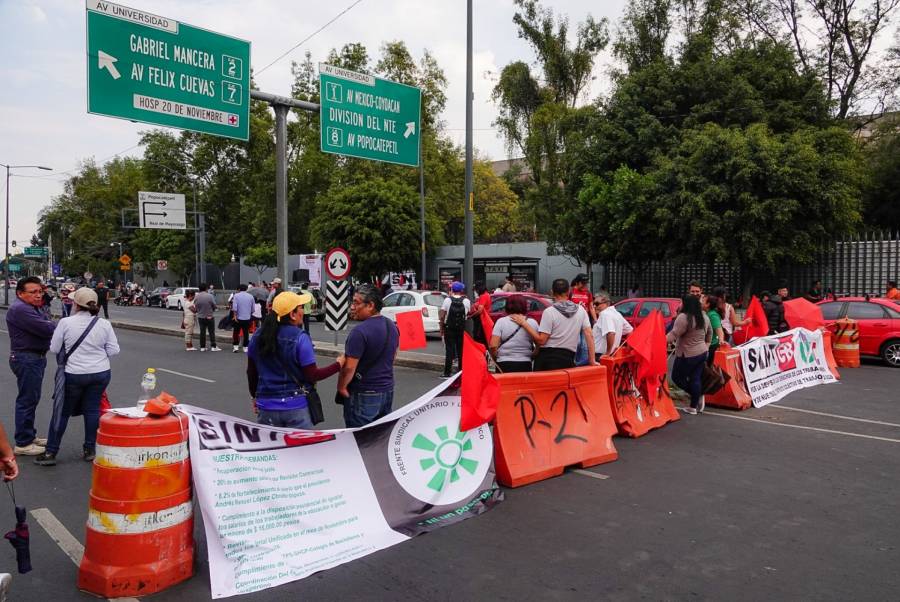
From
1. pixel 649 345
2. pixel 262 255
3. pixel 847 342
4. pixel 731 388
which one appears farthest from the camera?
pixel 262 255

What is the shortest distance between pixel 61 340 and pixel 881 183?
97.3 ft

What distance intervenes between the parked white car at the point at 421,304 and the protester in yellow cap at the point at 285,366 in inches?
554

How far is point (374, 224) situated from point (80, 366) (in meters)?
26.3

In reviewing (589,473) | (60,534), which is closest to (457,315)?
(589,473)

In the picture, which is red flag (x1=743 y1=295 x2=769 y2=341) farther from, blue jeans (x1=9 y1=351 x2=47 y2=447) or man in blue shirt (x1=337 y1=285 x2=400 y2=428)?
blue jeans (x1=9 y1=351 x2=47 y2=447)

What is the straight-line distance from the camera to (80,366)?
6.29 metres

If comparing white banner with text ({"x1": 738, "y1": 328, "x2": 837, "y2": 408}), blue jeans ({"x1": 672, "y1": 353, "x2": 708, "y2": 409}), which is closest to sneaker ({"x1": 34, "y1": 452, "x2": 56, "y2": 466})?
blue jeans ({"x1": 672, "y1": 353, "x2": 708, "y2": 409})

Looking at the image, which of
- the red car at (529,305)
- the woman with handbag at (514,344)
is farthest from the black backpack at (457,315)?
the red car at (529,305)

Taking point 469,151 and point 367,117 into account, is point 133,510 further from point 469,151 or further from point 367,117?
point 469,151

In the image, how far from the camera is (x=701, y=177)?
21.0 m

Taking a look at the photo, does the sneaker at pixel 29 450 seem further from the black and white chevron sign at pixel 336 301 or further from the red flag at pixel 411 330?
the black and white chevron sign at pixel 336 301

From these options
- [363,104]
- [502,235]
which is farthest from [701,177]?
[502,235]

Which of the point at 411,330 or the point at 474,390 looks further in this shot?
the point at 411,330

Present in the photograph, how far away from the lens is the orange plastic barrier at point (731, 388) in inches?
368
